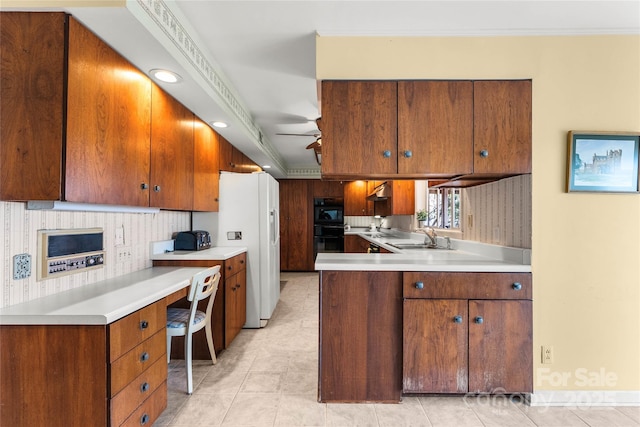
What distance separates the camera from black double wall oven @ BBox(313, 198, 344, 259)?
6.69m

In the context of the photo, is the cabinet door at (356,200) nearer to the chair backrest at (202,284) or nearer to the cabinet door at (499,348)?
the chair backrest at (202,284)

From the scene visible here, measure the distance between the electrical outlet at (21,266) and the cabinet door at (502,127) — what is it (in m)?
2.58

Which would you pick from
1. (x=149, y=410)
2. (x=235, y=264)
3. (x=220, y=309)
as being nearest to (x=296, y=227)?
(x=235, y=264)

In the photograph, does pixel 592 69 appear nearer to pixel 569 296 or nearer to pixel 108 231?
pixel 569 296

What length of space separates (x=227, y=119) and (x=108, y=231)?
1.38 m

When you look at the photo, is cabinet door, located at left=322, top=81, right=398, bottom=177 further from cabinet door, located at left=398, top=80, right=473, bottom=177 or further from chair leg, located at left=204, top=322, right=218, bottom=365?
chair leg, located at left=204, top=322, right=218, bottom=365

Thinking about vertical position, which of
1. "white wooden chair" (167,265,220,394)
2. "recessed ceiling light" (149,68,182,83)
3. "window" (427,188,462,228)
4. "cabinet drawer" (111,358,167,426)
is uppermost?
"recessed ceiling light" (149,68,182,83)

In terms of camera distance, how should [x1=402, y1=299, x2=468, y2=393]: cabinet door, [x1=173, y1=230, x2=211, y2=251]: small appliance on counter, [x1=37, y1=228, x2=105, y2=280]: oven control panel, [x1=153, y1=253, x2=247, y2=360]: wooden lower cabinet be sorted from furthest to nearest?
1. [x1=173, y1=230, x2=211, y2=251]: small appliance on counter
2. [x1=153, y1=253, x2=247, y2=360]: wooden lower cabinet
3. [x1=402, y1=299, x2=468, y2=393]: cabinet door
4. [x1=37, y1=228, x2=105, y2=280]: oven control panel

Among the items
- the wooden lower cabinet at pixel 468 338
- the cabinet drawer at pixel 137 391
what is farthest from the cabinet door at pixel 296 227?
the cabinet drawer at pixel 137 391

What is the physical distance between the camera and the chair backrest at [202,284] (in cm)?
204

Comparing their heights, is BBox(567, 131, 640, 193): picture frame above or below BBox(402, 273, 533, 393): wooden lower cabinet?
above

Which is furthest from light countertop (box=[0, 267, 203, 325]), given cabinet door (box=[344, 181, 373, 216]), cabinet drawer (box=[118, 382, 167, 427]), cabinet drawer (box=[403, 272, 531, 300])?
cabinet door (box=[344, 181, 373, 216])

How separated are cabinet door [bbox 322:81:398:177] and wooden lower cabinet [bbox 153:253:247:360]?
1.43 m

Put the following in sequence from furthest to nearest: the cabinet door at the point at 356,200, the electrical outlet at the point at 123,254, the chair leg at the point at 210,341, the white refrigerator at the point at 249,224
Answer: the cabinet door at the point at 356,200
the white refrigerator at the point at 249,224
the chair leg at the point at 210,341
the electrical outlet at the point at 123,254
